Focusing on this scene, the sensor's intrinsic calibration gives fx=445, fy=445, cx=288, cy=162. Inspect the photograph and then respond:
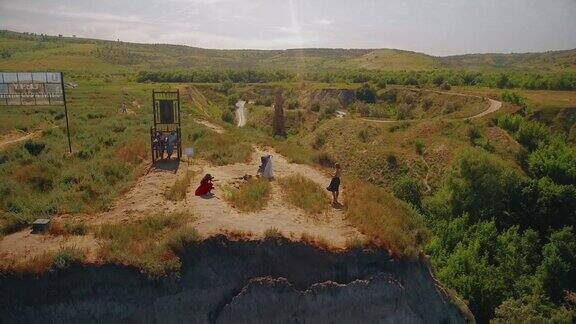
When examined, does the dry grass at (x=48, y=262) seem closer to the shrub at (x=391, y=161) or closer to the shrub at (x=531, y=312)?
the shrub at (x=531, y=312)

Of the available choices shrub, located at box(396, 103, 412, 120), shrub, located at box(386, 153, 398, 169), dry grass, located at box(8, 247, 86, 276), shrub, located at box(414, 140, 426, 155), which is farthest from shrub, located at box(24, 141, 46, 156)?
shrub, located at box(396, 103, 412, 120)

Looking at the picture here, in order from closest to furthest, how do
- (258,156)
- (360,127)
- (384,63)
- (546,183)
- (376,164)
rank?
(258,156) < (546,183) < (376,164) < (360,127) < (384,63)

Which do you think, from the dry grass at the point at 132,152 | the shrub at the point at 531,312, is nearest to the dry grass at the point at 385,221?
the shrub at the point at 531,312

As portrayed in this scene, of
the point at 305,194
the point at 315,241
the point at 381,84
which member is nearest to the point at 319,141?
the point at 305,194

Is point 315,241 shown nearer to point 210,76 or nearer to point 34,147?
point 34,147

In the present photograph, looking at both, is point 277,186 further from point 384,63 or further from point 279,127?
point 384,63

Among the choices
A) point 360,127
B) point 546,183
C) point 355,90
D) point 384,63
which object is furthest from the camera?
point 384,63

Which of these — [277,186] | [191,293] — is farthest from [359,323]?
[277,186]
